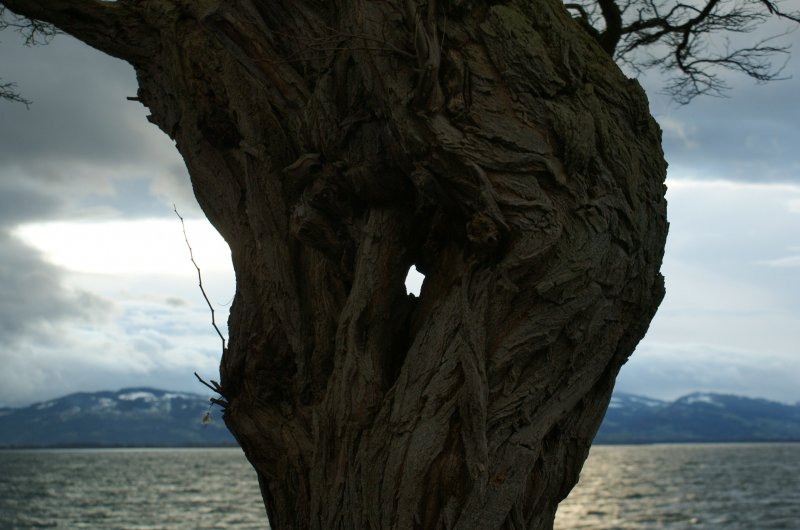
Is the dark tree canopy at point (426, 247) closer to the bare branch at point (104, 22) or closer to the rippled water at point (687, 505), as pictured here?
the bare branch at point (104, 22)

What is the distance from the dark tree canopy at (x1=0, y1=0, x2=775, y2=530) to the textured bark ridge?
2 centimetres

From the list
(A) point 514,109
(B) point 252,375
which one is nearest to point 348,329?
(B) point 252,375

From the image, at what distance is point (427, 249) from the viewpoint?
6.77 meters

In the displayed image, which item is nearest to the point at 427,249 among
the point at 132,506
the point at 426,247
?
the point at 426,247

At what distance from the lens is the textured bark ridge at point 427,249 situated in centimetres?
595

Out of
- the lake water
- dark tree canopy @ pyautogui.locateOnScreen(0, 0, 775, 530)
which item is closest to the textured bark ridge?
dark tree canopy @ pyautogui.locateOnScreen(0, 0, 775, 530)

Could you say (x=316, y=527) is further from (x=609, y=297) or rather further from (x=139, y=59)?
(x=139, y=59)

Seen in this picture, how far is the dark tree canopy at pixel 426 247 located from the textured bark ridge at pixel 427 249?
18mm

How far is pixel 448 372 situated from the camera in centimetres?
598

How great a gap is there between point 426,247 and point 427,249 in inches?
0.7

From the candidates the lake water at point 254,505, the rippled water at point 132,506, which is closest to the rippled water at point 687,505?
the lake water at point 254,505

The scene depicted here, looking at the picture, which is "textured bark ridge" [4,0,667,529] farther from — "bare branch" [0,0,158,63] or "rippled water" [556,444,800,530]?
"rippled water" [556,444,800,530]

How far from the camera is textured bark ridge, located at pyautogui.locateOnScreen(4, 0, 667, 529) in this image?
5945 millimetres

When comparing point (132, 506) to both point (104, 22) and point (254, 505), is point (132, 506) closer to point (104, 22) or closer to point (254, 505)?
point (254, 505)
